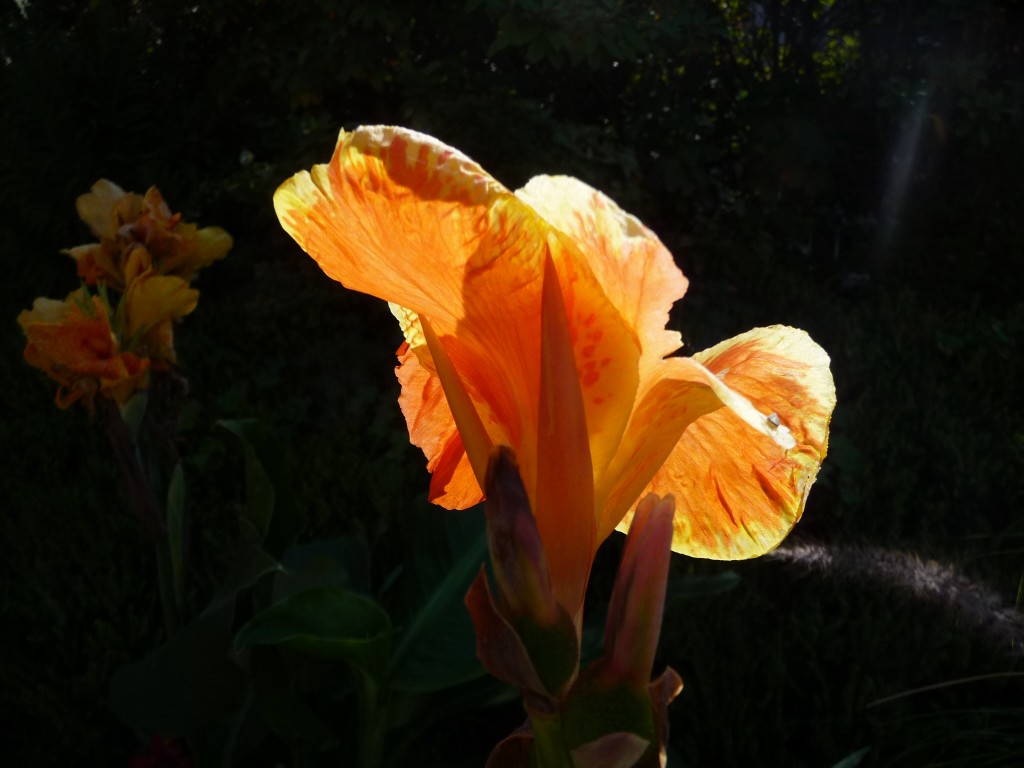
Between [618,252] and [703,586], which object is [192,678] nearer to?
[703,586]

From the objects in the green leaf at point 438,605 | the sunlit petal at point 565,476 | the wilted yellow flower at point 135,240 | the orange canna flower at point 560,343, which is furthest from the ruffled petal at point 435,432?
the wilted yellow flower at point 135,240

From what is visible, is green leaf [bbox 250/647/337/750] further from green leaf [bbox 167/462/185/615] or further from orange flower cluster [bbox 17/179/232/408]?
orange flower cluster [bbox 17/179/232/408]

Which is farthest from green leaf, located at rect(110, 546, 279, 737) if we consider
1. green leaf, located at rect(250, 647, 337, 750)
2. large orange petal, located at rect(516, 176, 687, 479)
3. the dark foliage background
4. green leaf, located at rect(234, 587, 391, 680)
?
large orange petal, located at rect(516, 176, 687, 479)

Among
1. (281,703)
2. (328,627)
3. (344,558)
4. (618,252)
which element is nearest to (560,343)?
(618,252)

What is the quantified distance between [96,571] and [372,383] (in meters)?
1.15

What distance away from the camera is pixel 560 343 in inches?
23.3

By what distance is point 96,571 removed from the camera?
248 cm

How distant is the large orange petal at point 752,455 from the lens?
701 mm

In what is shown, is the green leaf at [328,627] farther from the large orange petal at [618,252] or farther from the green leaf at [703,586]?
the large orange petal at [618,252]

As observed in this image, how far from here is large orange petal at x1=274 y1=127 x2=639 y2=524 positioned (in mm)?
542

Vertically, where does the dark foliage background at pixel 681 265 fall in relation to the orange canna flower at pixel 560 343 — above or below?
below

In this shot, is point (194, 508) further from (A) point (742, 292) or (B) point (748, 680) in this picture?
(A) point (742, 292)

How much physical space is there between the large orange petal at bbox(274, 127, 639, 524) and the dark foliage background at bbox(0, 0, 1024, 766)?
110cm

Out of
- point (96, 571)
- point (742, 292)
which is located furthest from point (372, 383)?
point (742, 292)
